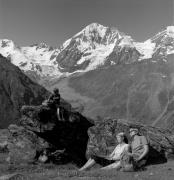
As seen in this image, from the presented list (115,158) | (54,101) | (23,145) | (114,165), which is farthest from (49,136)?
(114,165)

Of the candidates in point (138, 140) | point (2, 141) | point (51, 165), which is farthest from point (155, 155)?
point (2, 141)

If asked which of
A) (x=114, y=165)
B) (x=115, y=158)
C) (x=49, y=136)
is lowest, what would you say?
(x=114, y=165)

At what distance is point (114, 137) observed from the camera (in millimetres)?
29672

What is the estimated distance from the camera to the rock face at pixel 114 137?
2670cm

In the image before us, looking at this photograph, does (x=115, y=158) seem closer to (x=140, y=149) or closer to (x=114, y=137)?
(x=140, y=149)

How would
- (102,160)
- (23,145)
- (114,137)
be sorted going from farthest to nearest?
1. (23,145)
2. (114,137)
3. (102,160)

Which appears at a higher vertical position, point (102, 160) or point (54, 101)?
point (54, 101)

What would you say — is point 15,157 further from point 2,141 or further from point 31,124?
point 2,141

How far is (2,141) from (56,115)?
12084 millimetres

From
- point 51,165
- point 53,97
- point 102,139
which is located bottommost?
point 51,165

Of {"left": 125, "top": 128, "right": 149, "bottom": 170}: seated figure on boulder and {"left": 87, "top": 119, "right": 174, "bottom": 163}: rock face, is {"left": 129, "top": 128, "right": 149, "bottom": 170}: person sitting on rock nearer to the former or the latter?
{"left": 125, "top": 128, "right": 149, "bottom": 170}: seated figure on boulder

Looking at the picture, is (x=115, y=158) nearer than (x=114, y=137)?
Yes

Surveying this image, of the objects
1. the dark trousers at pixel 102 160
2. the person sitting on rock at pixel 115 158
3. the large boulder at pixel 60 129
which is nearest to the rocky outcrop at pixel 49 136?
the large boulder at pixel 60 129

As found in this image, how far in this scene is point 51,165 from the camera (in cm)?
2945
